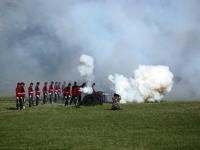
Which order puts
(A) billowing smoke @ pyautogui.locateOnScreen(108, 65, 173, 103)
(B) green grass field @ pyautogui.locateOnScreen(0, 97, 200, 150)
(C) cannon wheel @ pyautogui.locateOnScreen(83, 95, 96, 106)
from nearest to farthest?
(B) green grass field @ pyautogui.locateOnScreen(0, 97, 200, 150), (C) cannon wheel @ pyautogui.locateOnScreen(83, 95, 96, 106), (A) billowing smoke @ pyautogui.locateOnScreen(108, 65, 173, 103)

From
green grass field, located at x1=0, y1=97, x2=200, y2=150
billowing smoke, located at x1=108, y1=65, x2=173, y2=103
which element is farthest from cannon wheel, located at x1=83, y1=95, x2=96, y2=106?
green grass field, located at x1=0, y1=97, x2=200, y2=150

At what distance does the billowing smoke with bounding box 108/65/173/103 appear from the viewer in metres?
32.3

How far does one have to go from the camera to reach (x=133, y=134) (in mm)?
11336

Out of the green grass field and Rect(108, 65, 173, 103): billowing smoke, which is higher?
Rect(108, 65, 173, 103): billowing smoke

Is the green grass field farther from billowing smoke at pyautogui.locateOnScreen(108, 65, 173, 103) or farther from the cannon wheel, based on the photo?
billowing smoke at pyautogui.locateOnScreen(108, 65, 173, 103)

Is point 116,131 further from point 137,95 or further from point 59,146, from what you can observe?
point 137,95

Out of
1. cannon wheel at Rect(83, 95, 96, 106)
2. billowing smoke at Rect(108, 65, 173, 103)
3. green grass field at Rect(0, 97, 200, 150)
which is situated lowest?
green grass field at Rect(0, 97, 200, 150)

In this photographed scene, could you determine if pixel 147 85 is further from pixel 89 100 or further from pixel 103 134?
pixel 103 134

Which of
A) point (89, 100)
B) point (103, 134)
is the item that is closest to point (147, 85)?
point (89, 100)

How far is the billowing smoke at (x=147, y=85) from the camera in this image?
→ 32281 mm

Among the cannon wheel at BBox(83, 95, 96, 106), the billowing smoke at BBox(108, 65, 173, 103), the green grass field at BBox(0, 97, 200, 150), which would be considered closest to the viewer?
the green grass field at BBox(0, 97, 200, 150)

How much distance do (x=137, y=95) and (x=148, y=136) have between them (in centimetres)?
2219

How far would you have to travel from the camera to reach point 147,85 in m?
32.7

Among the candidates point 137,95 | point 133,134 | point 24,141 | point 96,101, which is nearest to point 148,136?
point 133,134
